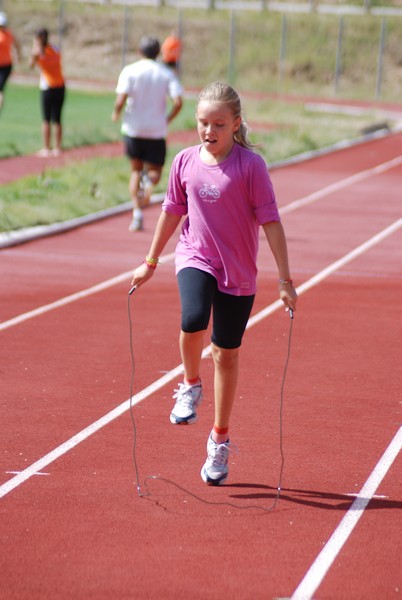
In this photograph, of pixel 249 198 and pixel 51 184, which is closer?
pixel 249 198

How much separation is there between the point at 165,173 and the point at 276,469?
45.7 feet

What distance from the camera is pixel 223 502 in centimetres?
615

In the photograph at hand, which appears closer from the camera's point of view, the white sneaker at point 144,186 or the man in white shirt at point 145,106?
the man in white shirt at point 145,106

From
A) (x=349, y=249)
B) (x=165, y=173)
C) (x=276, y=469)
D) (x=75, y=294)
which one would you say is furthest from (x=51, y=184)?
(x=276, y=469)

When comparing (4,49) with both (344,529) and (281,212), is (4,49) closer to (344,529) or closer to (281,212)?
(281,212)

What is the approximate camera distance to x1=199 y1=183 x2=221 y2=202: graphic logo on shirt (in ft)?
20.0

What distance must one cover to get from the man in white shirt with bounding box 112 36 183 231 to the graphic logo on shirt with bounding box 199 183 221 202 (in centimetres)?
860

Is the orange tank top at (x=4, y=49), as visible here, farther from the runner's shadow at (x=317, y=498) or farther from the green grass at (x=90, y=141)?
the runner's shadow at (x=317, y=498)

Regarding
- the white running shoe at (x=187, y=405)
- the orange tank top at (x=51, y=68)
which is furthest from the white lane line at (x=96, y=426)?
the orange tank top at (x=51, y=68)

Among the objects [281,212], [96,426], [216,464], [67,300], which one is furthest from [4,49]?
[216,464]

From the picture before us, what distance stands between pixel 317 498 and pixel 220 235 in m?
1.35

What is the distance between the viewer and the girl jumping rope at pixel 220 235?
6.07 meters

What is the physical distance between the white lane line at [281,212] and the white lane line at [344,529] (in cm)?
398

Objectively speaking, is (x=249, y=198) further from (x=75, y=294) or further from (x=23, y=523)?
(x=75, y=294)
